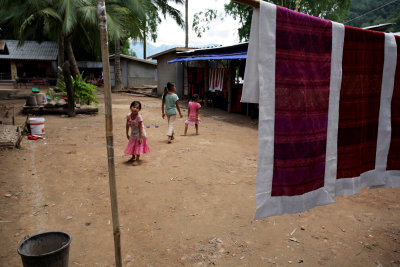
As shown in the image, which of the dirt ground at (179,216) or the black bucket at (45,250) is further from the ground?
the black bucket at (45,250)

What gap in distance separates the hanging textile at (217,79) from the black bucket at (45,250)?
1176cm

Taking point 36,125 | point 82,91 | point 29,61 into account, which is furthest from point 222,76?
point 29,61

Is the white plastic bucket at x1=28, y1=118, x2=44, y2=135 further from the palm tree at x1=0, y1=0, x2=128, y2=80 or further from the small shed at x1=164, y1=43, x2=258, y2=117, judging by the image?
the small shed at x1=164, y1=43, x2=258, y2=117

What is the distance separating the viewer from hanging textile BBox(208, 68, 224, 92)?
13578mm

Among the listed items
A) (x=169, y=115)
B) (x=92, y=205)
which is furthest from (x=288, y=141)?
(x=169, y=115)

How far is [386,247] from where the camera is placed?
3.03m

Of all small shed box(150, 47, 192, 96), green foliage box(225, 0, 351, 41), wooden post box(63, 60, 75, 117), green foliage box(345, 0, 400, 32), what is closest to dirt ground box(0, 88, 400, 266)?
wooden post box(63, 60, 75, 117)

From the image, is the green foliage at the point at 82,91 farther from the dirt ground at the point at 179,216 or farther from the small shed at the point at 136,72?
the small shed at the point at 136,72

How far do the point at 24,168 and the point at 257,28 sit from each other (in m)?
5.11

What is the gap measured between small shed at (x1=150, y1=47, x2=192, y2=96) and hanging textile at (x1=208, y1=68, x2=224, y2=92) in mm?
5321

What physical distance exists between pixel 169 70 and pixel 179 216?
17170 mm

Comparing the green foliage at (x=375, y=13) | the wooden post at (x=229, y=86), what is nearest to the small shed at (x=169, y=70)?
the wooden post at (x=229, y=86)

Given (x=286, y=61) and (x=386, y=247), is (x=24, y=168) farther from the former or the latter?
(x=386, y=247)

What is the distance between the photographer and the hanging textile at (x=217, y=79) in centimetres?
1358
